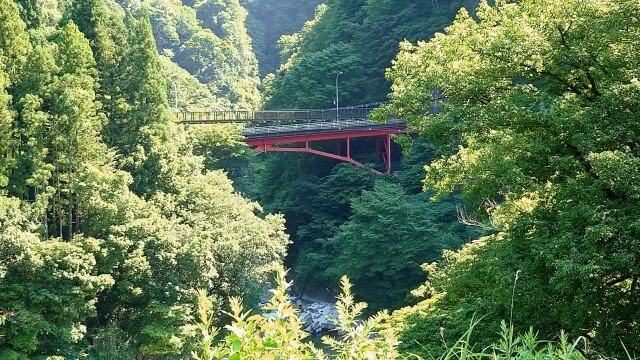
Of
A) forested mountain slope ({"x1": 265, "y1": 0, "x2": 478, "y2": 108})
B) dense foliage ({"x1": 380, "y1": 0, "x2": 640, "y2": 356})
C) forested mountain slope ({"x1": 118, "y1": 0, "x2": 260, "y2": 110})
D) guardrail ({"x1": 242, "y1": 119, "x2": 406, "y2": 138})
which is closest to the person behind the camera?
dense foliage ({"x1": 380, "y1": 0, "x2": 640, "y2": 356})

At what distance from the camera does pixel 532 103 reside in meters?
9.55

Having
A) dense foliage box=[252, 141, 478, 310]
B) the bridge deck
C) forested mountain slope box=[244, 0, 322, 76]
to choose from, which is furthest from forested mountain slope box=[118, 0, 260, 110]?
dense foliage box=[252, 141, 478, 310]

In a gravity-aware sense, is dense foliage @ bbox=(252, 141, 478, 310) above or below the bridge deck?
below

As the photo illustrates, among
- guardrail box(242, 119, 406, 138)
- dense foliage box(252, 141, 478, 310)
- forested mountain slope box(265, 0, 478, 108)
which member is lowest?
dense foliage box(252, 141, 478, 310)

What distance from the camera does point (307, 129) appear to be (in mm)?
32875

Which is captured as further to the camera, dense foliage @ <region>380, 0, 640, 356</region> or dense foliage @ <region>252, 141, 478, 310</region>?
dense foliage @ <region>252, 141, 478, 310</region>

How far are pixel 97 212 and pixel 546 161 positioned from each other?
1309cm

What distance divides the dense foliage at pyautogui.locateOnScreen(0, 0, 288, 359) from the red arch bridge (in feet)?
24.1

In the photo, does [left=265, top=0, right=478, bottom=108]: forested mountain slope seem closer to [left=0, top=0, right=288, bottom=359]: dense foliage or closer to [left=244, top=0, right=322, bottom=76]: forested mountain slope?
[left=0, top=0, right=288, bottom=359]: dense foliage

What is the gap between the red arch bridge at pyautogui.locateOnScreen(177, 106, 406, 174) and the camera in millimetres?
31766

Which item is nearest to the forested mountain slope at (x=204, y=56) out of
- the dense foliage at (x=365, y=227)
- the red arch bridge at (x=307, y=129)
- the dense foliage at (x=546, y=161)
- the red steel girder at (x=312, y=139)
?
the red arch bridge at (x=307, y=129)

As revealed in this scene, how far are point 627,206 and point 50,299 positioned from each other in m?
13.2

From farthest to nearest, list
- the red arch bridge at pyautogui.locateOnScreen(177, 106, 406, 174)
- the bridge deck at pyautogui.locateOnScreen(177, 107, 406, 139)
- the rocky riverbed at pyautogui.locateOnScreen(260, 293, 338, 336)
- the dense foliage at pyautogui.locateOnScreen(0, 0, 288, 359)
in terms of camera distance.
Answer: the red arch bridge at pyautogui.locateOnScreen(177, 106, 406, 174) < the bridge deck at pyautogui.locateOnScreen(177, 107, 406, 139) < the rocky riverbed at pyautogui.locateOnScreen(260, 293, 338, 336) < the dense foliage at pyautogui.locateOnScreen(0, 0, 288, 359)

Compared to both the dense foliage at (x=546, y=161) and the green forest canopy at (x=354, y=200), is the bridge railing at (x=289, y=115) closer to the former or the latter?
the green forest canopy at (x=354, y=200)
